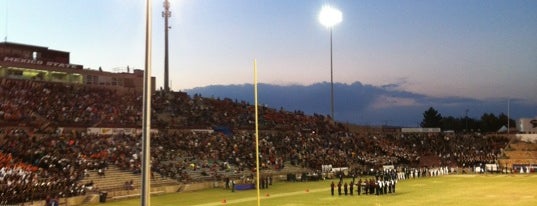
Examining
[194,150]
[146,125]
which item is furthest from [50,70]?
[146,125]

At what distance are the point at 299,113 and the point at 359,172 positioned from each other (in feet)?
58.9

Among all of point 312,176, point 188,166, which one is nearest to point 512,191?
point 312,176

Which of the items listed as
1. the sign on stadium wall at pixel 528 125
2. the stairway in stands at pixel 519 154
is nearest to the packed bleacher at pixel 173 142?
the stairway in stands at pixel 519 154

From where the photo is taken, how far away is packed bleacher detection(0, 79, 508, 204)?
3562 cm

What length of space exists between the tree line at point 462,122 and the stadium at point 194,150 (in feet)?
198

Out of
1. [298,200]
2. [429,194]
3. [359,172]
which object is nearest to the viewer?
[298,200]

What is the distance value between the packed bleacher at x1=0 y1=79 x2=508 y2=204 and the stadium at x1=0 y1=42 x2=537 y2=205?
118mm

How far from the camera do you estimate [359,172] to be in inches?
2243

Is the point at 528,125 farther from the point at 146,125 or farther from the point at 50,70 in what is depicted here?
the point at 146,125

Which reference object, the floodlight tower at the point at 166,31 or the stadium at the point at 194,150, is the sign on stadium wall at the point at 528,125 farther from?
the floodlight tower at the point at 166,31

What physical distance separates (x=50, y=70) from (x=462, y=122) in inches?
4607

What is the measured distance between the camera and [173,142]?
163ft

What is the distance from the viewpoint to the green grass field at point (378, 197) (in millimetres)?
32188

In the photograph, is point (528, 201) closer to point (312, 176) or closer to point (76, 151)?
point (312, 176)
